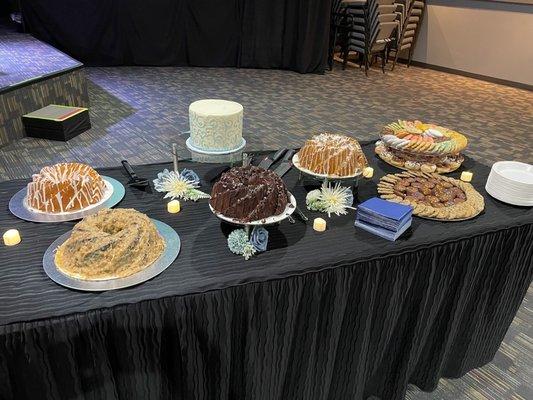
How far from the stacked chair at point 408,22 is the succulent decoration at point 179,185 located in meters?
5.31

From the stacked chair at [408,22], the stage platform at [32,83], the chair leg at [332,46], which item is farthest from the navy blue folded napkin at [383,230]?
the stacked chair at [408,22]

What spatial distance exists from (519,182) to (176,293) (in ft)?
3.19

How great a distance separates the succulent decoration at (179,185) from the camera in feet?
3.75

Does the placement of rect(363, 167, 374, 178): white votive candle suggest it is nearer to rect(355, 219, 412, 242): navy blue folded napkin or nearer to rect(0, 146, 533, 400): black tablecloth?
rect(0, 146, 533, 400): black tablecloth

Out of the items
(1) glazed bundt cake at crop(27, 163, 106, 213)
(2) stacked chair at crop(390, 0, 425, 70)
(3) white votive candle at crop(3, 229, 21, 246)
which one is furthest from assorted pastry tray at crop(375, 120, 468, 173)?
(2) stacked chair at crop(390, 0, 425, 70)

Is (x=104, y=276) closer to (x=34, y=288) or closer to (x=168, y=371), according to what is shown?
(x=34, y=288)

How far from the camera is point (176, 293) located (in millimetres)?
815

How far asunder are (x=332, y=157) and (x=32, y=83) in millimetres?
2721

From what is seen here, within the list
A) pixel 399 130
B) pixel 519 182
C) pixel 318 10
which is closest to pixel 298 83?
pixel 318 10

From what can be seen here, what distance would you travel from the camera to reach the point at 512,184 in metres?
1.17

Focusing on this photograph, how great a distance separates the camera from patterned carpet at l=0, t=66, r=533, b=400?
60.7 inches

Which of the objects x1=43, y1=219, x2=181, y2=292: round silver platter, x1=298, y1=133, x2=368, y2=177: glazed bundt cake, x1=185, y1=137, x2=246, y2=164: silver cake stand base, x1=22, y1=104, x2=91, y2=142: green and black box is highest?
x1=298, y1=133, x2=368, y2=177: glazed bundt cake

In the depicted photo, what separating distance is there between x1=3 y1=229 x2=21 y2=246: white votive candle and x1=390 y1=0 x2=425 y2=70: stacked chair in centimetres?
572

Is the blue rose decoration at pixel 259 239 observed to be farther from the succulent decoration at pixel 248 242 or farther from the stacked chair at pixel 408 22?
the stacked chair at pixel 408 22
